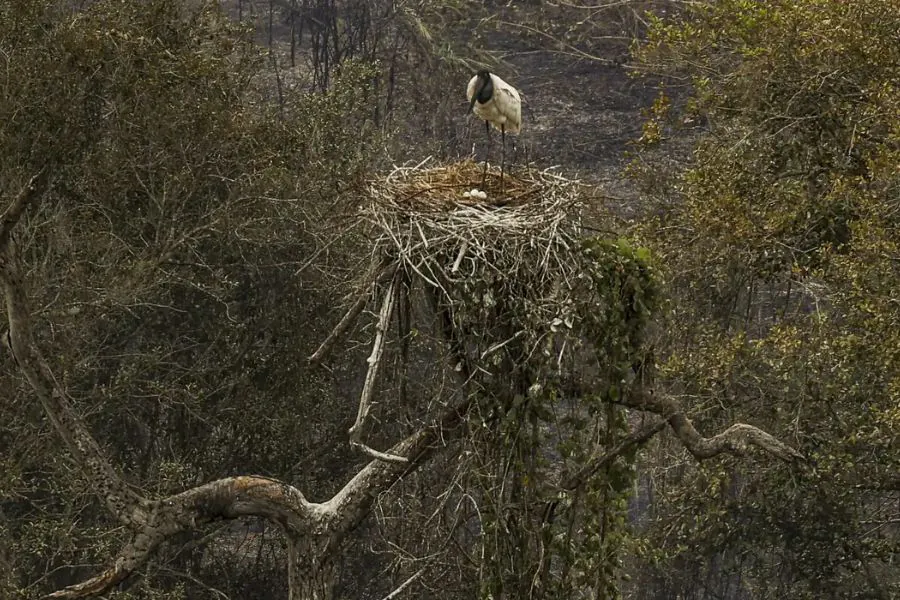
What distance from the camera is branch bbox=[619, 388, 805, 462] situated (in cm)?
671

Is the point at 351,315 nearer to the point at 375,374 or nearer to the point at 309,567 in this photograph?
the point at 375,374

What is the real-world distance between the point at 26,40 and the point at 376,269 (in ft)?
25.4

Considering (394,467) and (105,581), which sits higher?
(394,467)

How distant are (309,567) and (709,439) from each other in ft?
7.48

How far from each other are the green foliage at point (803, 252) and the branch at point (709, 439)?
2.46 m

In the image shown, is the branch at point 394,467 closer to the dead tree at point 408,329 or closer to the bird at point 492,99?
the dead tree at point 408,329

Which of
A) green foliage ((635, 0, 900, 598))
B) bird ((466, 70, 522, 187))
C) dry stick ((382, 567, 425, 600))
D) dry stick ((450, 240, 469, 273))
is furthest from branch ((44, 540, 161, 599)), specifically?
green foliage ((635, 0, 900, 598))

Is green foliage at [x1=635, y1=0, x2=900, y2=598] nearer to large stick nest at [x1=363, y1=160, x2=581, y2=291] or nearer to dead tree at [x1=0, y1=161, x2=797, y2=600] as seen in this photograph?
dead tree at [x1=0, y1=161, x2=797, y2=600]

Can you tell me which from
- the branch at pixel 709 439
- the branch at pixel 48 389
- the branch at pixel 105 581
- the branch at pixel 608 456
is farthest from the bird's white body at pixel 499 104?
the branch at pixel 105 581

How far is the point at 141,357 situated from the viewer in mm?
14234

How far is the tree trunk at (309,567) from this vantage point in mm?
6520

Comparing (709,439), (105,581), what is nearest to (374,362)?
(105,581)

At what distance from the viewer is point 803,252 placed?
10859mm

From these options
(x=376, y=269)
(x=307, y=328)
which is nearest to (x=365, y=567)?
(x=307, y=328)
